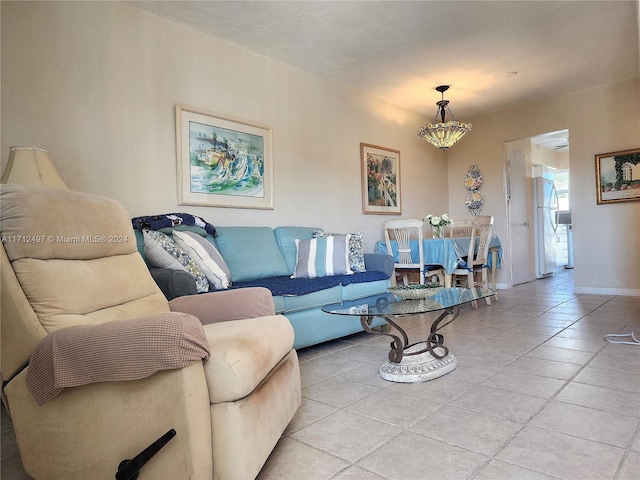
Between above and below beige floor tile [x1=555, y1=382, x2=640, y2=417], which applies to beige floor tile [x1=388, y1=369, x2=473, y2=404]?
below

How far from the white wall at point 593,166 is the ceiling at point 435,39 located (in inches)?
11.4

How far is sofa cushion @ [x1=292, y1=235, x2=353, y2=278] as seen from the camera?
10.9 feet

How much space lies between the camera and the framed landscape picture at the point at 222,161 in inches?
128

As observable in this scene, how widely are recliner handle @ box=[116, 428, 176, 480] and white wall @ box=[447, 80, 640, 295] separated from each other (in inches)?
225

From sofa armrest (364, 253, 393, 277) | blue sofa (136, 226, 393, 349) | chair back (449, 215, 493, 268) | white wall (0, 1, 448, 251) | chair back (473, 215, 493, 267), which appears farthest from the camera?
chair back (473, 215, 493, 267)

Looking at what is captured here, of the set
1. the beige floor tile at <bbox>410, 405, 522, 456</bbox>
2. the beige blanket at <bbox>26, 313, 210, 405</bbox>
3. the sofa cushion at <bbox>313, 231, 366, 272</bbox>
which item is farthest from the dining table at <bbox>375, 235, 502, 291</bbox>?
the beige blanket at <bbox>26, 313, 210, 405</bbox>

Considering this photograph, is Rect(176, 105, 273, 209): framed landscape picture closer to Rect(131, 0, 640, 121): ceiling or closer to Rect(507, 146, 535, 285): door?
Rect(131, 0, 640, 121): ceiling

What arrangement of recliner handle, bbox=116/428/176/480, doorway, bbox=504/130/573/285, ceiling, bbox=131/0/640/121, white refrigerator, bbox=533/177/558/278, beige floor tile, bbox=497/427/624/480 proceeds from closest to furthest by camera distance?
recliner handle, bbox=116/428/176/480
beige floor tile, bbox=497/427/624/480
ceiling, bbox=131/0/640/121
doorway, bbox=504/130/573/285
white refrigerator, bbox=533/177/558/278

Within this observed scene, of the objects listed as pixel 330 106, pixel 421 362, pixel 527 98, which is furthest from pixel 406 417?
pixel 527 98

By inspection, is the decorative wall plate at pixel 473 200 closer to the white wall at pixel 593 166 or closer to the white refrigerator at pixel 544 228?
the white wall at pixel 593 166

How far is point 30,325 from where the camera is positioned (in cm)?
122

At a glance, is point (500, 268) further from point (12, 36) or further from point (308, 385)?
point (12, 36)

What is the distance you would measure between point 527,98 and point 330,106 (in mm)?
2841

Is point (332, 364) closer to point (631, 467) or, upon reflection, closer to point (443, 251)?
point (631, 467)
